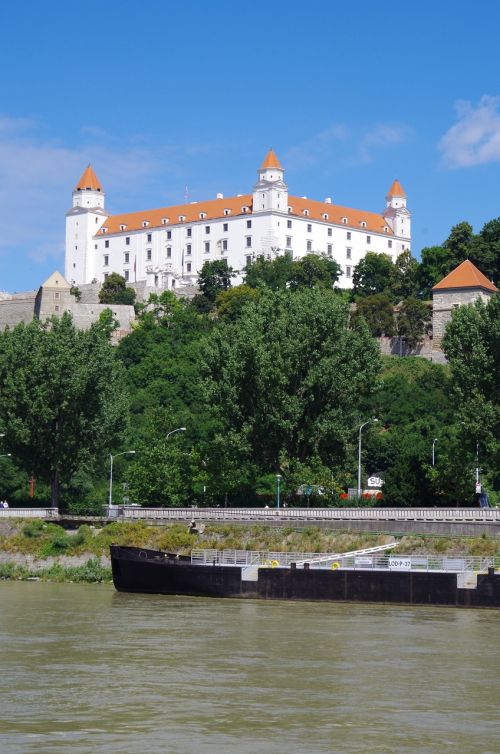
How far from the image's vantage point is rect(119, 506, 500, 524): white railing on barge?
193ft

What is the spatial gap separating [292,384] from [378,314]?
68.6 metres

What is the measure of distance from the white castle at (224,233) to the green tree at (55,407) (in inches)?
3641

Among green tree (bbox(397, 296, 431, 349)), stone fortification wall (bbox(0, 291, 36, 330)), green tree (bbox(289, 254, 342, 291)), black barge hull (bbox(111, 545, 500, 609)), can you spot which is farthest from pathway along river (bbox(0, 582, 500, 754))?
stone fortification wall (bbox(0, 291, 36, 330))

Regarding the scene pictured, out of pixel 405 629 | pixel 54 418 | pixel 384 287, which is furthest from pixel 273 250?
pixel 405 629

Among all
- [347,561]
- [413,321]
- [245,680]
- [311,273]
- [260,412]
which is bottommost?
[245,680]

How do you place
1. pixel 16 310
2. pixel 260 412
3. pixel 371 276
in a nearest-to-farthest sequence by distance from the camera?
pixel 260 412 < pixel 371 276 < pixel 16 310

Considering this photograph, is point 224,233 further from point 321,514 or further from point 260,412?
point 321,514

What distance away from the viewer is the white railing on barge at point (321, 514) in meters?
59.0

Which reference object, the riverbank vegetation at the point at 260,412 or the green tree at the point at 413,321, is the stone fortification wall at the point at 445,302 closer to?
the green tree at the point at 413,321

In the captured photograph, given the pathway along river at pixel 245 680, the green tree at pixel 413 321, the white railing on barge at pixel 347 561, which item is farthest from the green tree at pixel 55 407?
the green tree at pixel 413 321

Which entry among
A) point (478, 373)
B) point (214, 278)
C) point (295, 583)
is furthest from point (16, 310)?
point (295, 583)

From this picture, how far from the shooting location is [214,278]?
534ft

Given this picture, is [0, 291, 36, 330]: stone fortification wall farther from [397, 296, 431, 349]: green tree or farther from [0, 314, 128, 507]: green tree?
[0, 314, 128, 507]: green tree

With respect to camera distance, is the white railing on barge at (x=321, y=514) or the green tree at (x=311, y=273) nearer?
the white railing on barge at (x=321, y=514)
